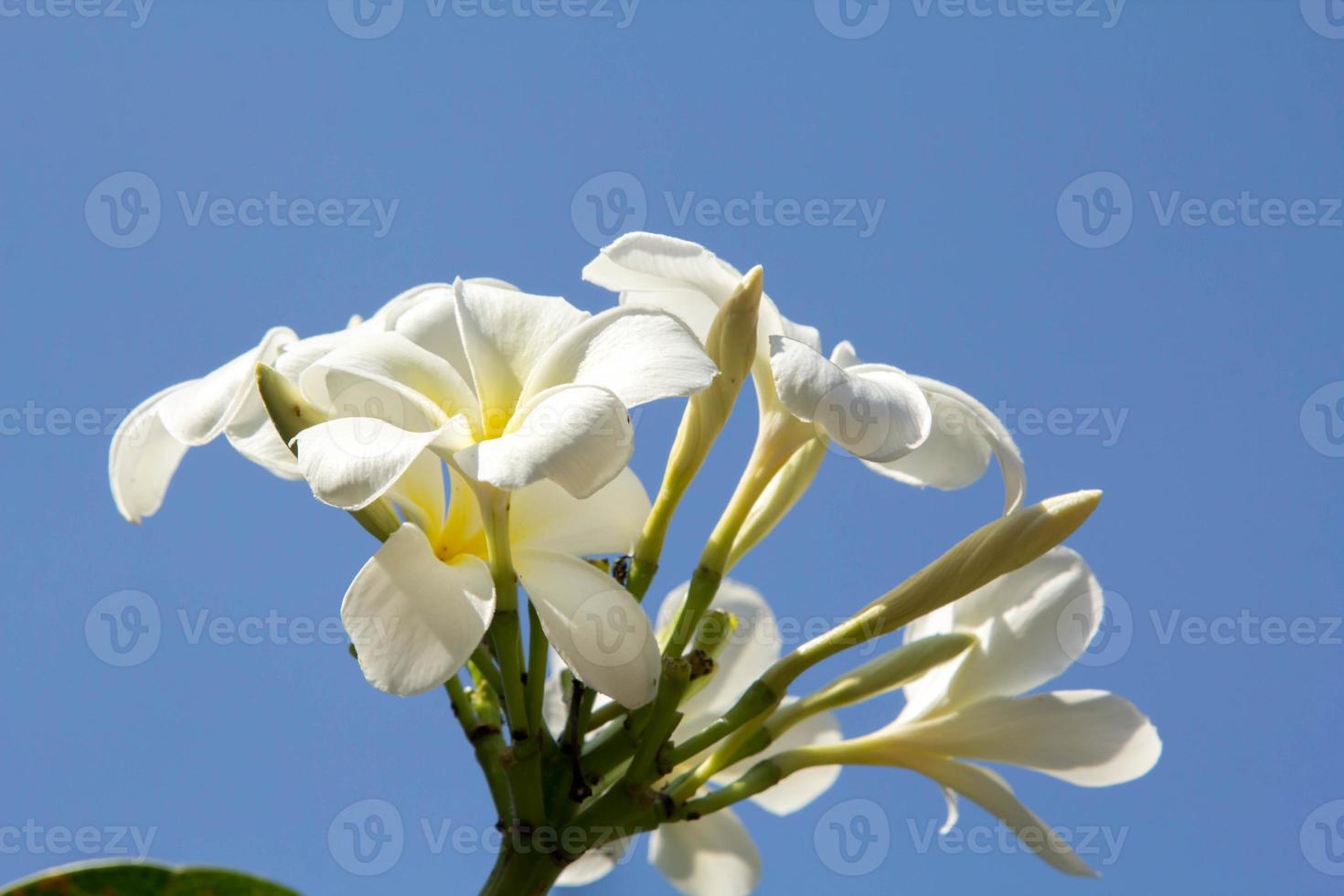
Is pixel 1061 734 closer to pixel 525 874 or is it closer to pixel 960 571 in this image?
pixel 960 571

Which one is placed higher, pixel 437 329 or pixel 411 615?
pixel 437 329

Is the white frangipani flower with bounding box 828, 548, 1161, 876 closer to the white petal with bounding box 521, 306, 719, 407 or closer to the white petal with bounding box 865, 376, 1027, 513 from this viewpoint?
the white petal with bounding box 865, 376, 1027, 513

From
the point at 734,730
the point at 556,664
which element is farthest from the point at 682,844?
the point at 734,730

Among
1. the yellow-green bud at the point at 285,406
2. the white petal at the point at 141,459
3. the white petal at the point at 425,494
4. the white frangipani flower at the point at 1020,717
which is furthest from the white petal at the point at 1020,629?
the white petal at the point at 141,459

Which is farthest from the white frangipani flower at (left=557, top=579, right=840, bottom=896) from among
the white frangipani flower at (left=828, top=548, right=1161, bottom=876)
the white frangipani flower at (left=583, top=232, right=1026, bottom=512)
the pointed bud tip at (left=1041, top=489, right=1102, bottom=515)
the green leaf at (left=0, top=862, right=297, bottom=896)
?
the green leaf at (left=0, top=862, right=297, bottom=896)

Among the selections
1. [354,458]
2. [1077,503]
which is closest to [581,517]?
[354,458]

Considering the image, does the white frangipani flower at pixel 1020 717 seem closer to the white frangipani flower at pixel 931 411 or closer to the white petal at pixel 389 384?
the white frangipani flower at pixel 931 411
